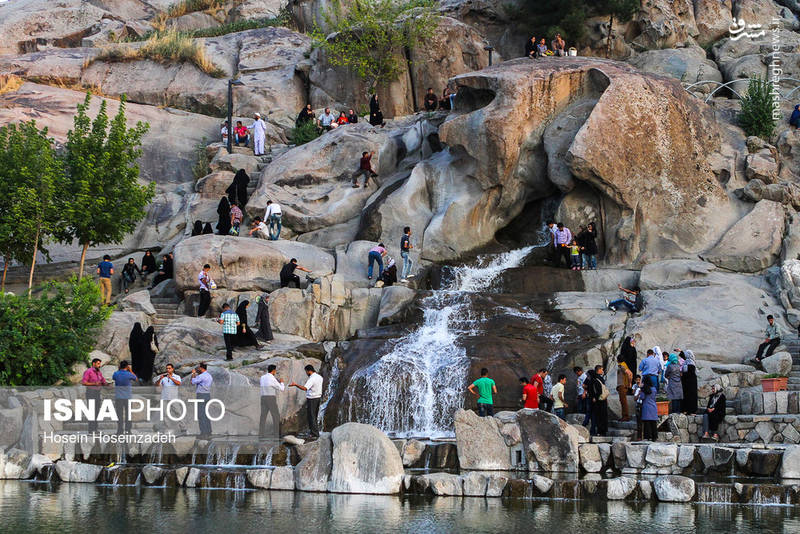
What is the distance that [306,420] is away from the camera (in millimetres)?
20625

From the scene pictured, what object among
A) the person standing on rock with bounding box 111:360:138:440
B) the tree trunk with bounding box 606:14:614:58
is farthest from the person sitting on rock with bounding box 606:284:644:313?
the tree trunk with bounding box 606:14:614:58

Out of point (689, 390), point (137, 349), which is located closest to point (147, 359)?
point (137, 349)

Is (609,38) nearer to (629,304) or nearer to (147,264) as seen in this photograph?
(629,304)

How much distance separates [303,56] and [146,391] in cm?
2517

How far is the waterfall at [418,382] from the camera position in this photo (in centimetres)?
2042

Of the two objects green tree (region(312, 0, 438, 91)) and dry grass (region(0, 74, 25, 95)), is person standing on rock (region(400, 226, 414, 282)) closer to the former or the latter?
green tree (region(312, 0, 438, 91))

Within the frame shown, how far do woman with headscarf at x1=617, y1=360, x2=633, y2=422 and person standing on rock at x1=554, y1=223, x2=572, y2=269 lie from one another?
24.2 ft

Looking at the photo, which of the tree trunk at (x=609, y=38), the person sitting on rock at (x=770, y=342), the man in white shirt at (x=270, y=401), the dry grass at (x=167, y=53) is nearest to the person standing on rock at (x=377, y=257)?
the man in white shirt at (x=270, y=401)

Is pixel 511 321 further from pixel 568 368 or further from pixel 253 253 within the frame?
pixel 253 253

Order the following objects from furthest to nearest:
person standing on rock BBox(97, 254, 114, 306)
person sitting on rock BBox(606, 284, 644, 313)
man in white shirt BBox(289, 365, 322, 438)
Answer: person standing on rock BBox(97, 254, 114, 306), person sitting on rock BBox(606, 284, 644, 313), man in white shirt BBox(289, 365, 322, 438)

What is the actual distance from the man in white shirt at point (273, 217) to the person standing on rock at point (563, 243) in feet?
28.5

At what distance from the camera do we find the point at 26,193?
2494cm

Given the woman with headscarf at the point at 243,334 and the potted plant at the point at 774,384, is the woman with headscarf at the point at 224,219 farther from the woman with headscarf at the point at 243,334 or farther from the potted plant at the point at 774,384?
the potted plant at the point at 774,384

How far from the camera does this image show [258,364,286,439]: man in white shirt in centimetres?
1819
